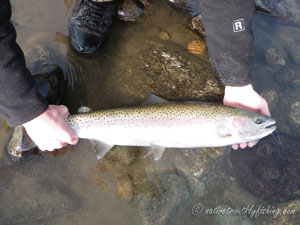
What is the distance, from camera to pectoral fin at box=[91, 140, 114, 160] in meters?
3.32

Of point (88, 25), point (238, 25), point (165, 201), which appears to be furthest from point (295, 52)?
point (88, 25)

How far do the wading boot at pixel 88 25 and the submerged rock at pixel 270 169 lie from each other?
2683 millimetres

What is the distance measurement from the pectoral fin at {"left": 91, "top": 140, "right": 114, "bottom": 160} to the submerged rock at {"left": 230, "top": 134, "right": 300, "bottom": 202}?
1844mm

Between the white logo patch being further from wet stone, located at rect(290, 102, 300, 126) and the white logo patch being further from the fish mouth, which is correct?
wet stone, located at rect(290, 102, 300, 126)

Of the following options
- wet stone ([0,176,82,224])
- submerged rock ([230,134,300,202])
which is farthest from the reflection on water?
submerged rock ([230,134,300,202])

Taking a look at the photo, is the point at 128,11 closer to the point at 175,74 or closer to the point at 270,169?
the point at 175,74

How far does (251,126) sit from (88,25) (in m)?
2.70

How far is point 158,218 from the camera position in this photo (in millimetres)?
3277

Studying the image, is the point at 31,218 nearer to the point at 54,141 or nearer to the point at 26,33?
the point at 54,141

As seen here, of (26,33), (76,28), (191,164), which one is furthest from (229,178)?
(26,33)

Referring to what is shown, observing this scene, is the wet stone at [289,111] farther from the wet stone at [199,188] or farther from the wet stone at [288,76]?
the wet stone at [199,188]

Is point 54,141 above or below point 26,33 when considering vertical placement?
below

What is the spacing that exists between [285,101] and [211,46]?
2239 mm

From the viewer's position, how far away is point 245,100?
3.16 metres
